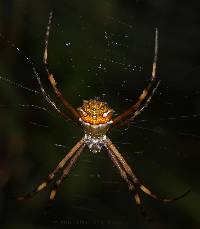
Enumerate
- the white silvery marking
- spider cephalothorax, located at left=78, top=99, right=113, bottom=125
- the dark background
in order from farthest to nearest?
the dark background
the white silvery marking
spider cephalothorax, located at left=78, top=99, right=113, bottom=125

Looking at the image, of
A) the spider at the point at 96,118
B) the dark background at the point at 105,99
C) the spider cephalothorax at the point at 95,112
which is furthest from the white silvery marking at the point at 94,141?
the dark background at the point at 105,99

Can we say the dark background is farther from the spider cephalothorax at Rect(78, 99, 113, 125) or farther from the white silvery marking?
the spider cephalothorax at Rect(78, 99, 113, 125)

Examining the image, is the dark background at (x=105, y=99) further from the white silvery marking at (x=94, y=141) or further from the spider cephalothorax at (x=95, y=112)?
the spider cephalothorax at (x=95, y=112)

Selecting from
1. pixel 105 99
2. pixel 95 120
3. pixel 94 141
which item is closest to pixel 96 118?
pixel 95 120

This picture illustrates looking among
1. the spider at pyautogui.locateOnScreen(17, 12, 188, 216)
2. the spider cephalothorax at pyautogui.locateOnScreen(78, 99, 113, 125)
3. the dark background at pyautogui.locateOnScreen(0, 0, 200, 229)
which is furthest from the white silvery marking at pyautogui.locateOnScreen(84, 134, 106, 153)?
the dark background at pyautogui.locateOnScreen(0, 0, 200, 229)

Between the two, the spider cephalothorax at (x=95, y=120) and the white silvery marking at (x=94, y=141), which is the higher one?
the spider cephalothorax at (x=95, y=120)

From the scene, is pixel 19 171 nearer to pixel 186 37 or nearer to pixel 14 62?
pixel 14 62

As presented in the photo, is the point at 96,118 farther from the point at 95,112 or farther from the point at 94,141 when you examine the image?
the point at 94,141

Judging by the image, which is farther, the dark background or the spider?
the dark background

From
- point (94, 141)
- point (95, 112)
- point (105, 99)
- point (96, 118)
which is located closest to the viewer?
point (95, 112)

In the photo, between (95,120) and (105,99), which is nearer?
(95,120)
